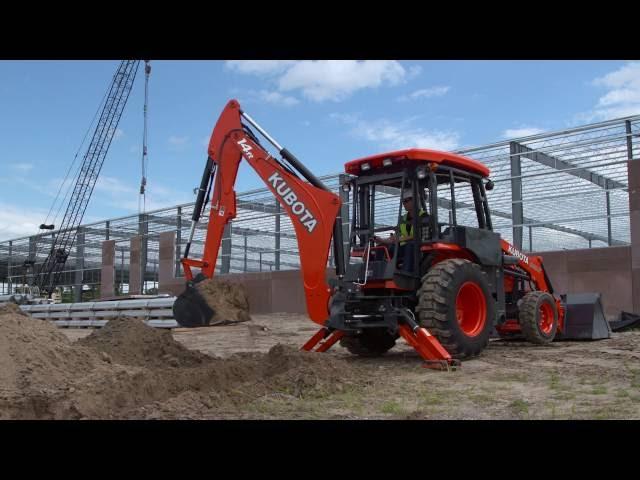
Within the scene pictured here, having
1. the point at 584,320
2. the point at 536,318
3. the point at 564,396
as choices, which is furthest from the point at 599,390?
the point at 584,320

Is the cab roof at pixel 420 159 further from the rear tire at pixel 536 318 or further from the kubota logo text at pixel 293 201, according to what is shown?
the rear tire at pixel 536 318

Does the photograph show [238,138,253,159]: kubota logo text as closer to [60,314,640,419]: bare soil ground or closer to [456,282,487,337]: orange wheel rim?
[60,314,640,419]: bare soil ground

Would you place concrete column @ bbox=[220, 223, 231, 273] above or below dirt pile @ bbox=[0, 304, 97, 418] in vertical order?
above

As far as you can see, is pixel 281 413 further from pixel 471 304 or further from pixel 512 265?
pixel 512 265

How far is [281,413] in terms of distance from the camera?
4.93m

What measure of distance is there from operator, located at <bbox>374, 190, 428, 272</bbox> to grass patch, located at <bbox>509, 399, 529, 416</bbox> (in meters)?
3.07

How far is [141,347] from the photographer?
26.6ft

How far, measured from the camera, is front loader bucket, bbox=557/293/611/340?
1062cm

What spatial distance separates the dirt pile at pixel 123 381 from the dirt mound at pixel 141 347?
15cm

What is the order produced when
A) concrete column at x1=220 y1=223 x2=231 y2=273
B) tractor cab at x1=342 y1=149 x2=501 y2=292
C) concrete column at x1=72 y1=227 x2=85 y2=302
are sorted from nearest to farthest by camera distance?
tractor cab at x1=342 y1=149 x2=501 y2=292
concrete column at x1=220 y1=223 x2=231 y2=273
concrete column at x1=72 y1=227 x2=85 y2=302

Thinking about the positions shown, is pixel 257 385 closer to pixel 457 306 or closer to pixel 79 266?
pixel 457 306

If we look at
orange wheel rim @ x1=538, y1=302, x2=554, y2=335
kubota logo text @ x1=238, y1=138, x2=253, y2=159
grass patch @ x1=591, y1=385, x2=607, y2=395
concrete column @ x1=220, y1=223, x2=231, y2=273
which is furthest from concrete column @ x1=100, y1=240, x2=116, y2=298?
grass patch @ x1=591, y1=385, x2=607, y2=395

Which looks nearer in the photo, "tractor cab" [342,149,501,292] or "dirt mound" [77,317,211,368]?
"dirt mound" [77,317,211,368]
